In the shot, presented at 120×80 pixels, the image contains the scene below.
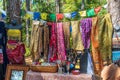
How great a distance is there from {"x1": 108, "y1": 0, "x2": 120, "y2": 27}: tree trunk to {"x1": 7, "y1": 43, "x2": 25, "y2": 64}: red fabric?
2117 mm

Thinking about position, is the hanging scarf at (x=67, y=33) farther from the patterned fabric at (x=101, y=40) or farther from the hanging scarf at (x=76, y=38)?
the patterned fabric at (x=101, y=40)

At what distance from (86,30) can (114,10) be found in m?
0.74

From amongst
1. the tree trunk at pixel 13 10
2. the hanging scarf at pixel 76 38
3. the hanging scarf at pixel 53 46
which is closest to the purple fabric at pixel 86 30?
the hanging scarf at pixel 76 38

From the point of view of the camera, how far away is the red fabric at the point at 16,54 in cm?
588

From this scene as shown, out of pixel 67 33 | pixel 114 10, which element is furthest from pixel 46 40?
pixel 114 10

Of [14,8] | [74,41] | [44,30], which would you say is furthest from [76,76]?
[14,8]

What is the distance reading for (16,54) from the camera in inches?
232

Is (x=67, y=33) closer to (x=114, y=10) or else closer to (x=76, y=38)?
(x=76, y=38)

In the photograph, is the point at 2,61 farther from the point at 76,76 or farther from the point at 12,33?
the point at 76,76

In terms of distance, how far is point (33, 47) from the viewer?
6336mm

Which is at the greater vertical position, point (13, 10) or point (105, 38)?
point (13, 10)

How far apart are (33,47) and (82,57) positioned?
125cm

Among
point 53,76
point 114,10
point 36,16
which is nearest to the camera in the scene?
point 53,76

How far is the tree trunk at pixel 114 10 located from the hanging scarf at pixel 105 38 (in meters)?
0.10
